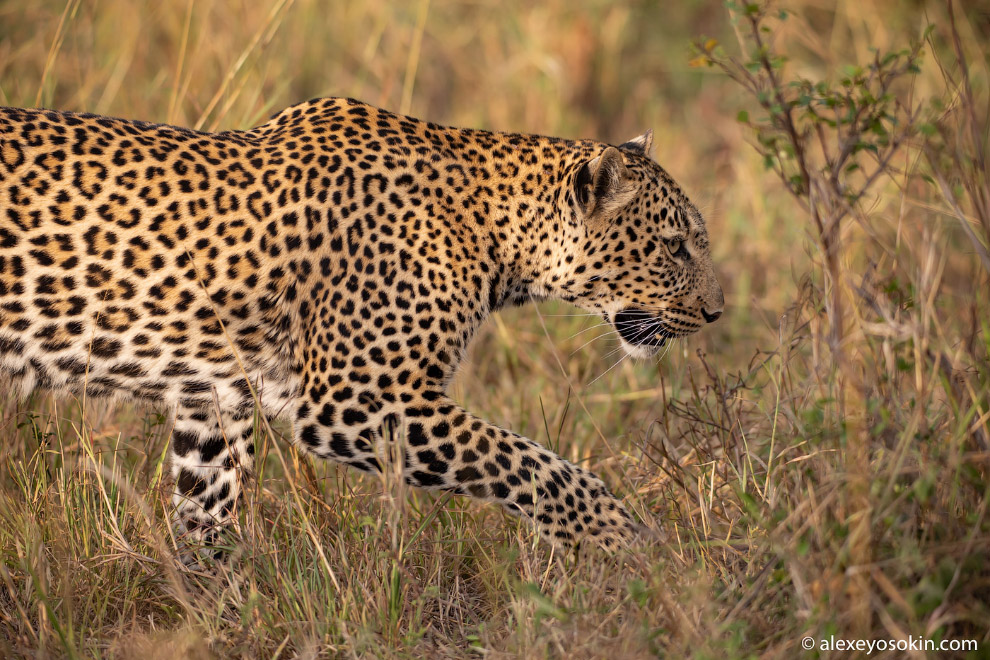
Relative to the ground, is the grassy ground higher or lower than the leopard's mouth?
lower

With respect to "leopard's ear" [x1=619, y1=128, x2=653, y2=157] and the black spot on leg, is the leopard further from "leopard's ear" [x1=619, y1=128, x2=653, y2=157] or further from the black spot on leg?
"leopard's ear" [x1=619, y1=128, x2=653, y2=157]

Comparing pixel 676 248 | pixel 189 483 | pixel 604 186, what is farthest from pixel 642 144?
pixel 189 483

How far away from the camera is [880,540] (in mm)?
3582

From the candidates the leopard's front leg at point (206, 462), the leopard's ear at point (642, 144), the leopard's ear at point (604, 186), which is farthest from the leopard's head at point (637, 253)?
the leopard's front leg at point (206, 462)

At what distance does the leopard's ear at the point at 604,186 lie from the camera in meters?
4.87

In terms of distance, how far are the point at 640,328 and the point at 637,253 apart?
35 cm

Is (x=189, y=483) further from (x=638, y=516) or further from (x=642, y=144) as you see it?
(x=642, y=144)

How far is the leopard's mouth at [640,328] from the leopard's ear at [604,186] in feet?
1.64

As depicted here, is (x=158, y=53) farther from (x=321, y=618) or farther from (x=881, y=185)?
(x=321, y=618)

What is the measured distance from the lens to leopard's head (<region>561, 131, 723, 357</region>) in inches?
196

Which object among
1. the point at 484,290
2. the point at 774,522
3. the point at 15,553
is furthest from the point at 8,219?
the point at 774,522

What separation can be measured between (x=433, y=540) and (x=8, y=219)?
2143 millimetres

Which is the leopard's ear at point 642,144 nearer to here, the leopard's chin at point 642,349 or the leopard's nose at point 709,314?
the leopard's nose at point 709,314

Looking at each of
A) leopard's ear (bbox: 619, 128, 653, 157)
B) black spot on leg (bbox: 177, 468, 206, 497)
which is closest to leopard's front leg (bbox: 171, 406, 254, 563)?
black spot on leg (bbox: 177, 468, 206, 497)
